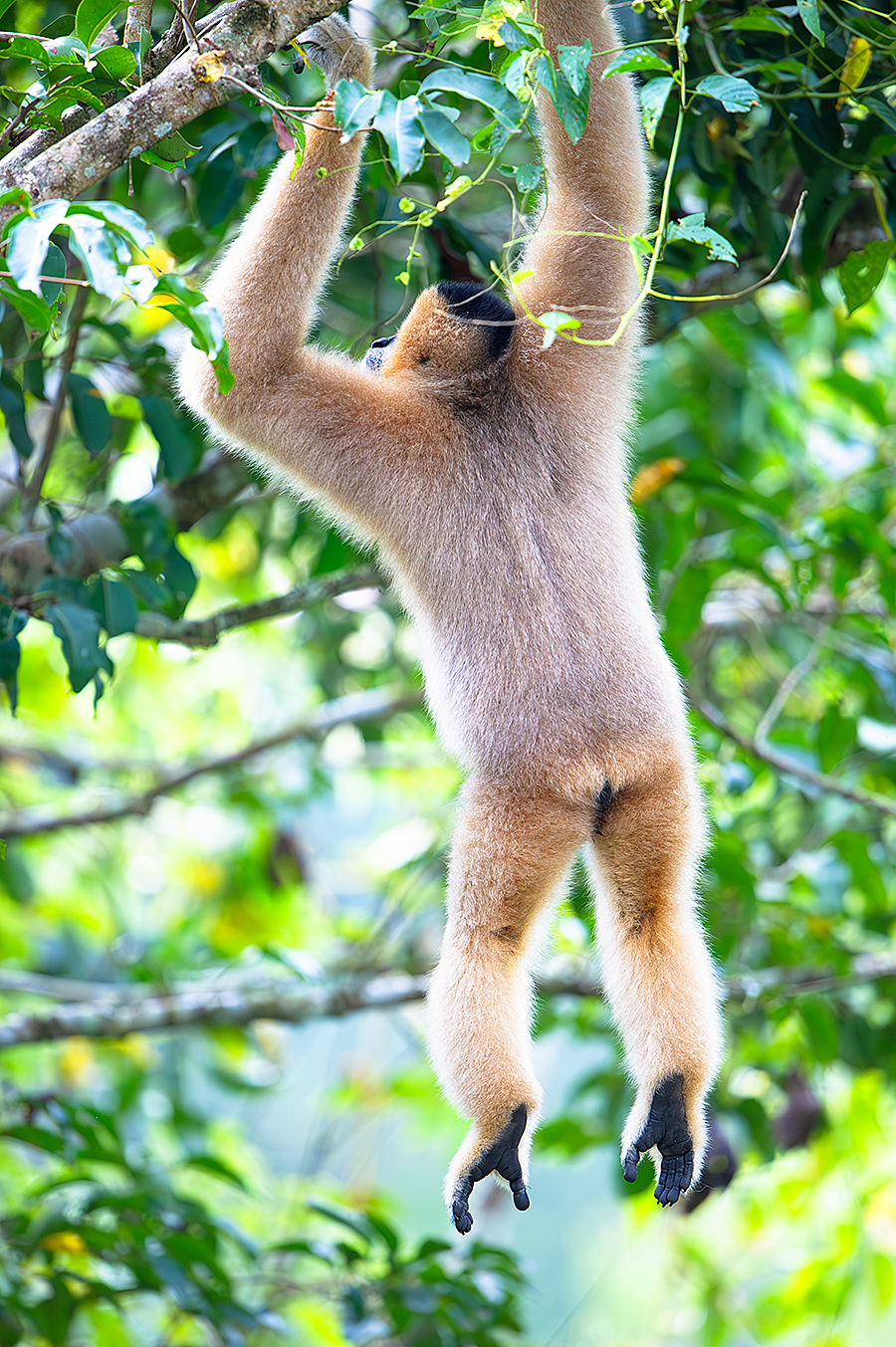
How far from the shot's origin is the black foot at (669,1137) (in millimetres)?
2371

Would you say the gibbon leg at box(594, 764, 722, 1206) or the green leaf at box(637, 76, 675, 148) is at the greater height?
the green leaf at box(637, 76, 675, 148)

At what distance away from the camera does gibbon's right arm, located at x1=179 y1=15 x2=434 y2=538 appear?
8.23 feet

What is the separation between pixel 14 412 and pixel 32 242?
67.8 inches

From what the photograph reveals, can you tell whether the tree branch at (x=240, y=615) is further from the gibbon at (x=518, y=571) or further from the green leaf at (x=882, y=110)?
the green leaf at (x=882, y=110)

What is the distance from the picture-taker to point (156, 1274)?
359cm

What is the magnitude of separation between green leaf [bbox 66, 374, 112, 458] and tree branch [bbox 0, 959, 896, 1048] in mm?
2127

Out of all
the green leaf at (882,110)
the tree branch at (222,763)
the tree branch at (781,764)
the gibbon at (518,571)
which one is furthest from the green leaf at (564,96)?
the tree branch at (222,763)

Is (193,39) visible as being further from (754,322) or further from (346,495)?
(754,322)

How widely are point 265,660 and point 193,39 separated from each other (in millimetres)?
6027

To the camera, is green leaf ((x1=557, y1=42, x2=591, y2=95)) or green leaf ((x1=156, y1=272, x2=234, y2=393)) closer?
green leaf ((x1=156, y1=272, x2=234, y2=393))

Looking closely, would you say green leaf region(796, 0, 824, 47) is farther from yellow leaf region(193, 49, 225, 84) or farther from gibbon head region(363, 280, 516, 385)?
yellow leaf region(193, 49, 225, 84)

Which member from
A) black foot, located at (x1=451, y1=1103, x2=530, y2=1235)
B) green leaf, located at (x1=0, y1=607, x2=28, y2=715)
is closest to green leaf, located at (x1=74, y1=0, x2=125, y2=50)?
green leaf, located at (x1=0, y1=607, x2=28, y2=715)

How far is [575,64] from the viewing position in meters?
1.98

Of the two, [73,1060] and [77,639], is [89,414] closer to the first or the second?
[77,639]
